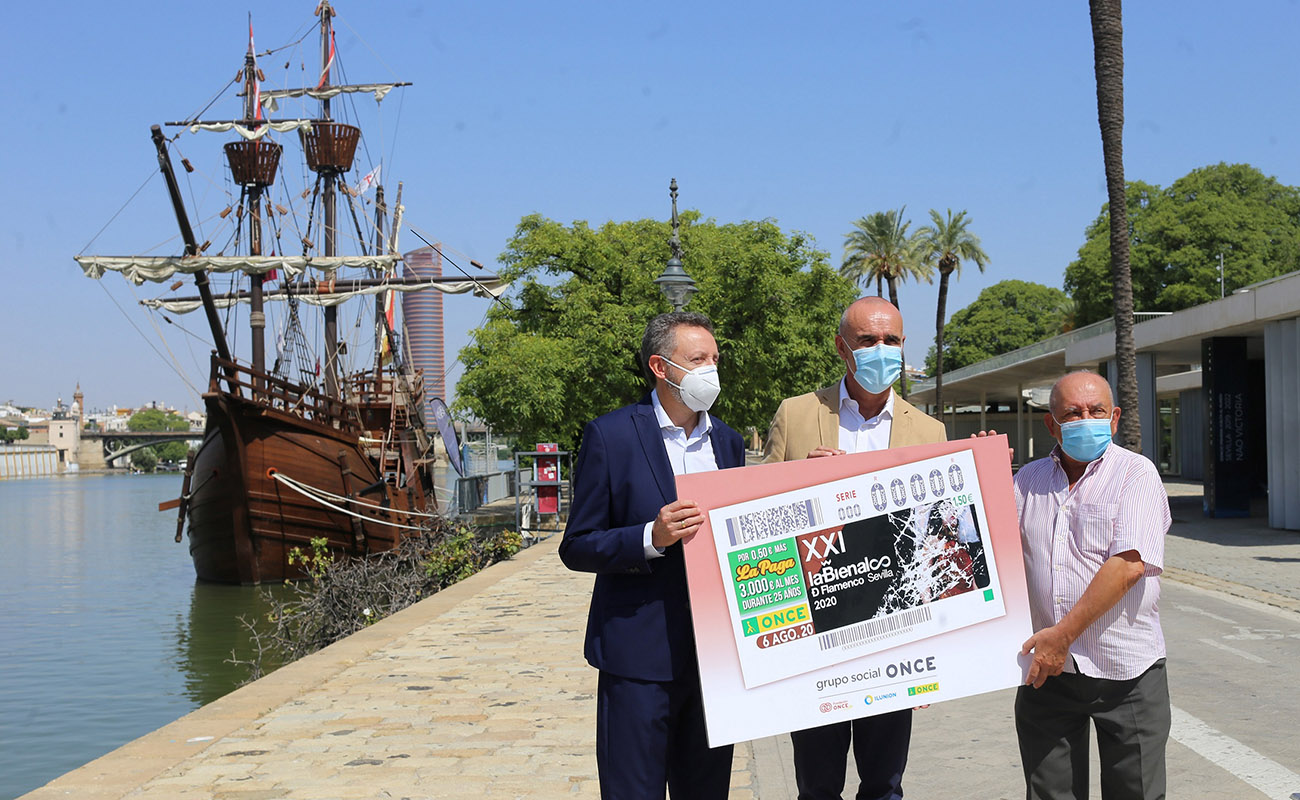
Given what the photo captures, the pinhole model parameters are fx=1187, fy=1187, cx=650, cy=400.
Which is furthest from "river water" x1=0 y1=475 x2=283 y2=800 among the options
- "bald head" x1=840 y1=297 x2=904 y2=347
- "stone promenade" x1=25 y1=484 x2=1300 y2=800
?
"bald head" x1=840 y1=297 x2=904 y2=347

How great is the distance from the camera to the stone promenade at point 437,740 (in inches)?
230

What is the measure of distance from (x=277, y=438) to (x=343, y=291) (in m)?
13.4

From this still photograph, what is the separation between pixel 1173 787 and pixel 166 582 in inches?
1179

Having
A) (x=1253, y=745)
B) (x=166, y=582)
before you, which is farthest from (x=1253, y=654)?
(x=166, y=582)

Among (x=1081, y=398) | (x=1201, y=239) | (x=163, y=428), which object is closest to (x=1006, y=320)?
(x=1201, y=239)

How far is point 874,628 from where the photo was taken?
12.5ft

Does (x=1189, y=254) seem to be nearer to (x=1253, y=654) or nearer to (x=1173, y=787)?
(x=1253, y=654)

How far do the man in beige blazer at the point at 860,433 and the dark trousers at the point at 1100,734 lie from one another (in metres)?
0.45

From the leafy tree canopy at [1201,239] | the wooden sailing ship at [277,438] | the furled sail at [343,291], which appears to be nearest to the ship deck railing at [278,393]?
the wooden sailing ship at [277,438]

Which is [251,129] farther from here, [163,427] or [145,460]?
[163,427]

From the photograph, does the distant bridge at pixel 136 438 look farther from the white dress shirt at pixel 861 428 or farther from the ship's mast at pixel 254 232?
the white dress shirt at pixel 861 428

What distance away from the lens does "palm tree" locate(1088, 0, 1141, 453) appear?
64.8 ft

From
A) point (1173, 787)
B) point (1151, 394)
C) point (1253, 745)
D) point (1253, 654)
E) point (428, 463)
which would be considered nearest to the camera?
point (1173, 787)

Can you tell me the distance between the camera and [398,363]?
37.3 metres
